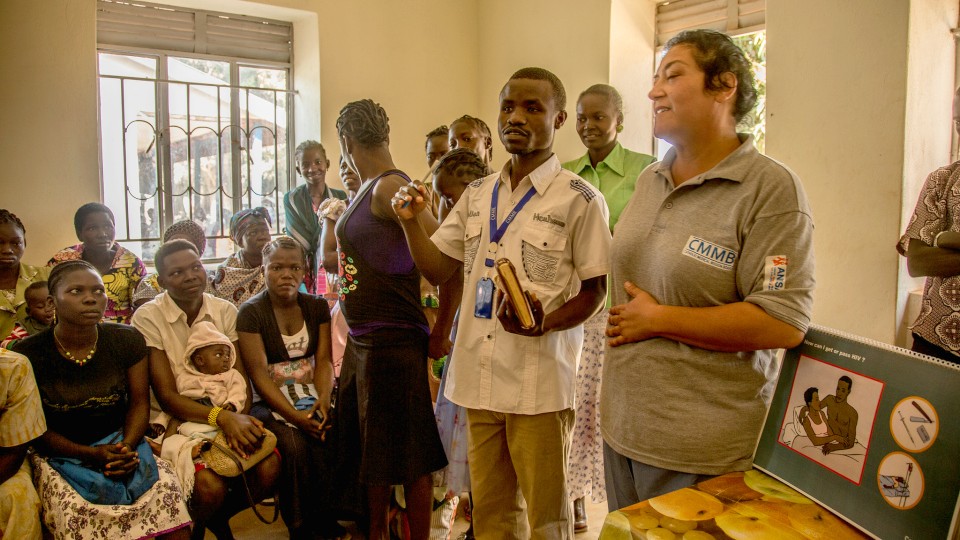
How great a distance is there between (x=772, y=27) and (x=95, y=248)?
12.0ft

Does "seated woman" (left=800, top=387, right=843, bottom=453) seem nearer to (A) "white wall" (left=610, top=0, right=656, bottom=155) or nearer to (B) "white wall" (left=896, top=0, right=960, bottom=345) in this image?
(B) "white wall" (left=896, top=0, right=960, bottom=345)

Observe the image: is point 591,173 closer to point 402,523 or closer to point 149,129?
point 402,523

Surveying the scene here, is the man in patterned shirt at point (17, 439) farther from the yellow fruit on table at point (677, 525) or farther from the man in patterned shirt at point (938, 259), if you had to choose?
the man in patterned shirt at point (938, 259)

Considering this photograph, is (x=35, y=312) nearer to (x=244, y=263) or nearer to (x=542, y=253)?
(x=244, y=263)

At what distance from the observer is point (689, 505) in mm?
1087

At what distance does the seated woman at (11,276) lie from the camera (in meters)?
2.98

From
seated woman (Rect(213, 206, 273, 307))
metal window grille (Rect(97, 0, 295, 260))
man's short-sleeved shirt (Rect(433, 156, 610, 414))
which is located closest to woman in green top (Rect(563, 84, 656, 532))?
man's short-sleeved shirt (Rect(433, 156, 610, 414))

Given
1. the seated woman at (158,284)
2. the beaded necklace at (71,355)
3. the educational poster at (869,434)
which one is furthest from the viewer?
the seated woman at (158,284)

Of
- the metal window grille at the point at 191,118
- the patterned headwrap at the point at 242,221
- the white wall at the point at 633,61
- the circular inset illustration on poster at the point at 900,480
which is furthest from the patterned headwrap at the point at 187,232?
the circular inset illustration on poster at the point at 900,480

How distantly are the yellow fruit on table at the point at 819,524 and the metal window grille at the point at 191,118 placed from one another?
4.64 meters

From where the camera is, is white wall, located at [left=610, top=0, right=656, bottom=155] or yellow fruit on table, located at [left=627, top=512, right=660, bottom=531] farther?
white wall, located at [left=610, top=0, right=656, bottom=155]

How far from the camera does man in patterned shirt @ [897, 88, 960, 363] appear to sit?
212 cm

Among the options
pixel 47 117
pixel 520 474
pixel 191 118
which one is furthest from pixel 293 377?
pixel 191 118

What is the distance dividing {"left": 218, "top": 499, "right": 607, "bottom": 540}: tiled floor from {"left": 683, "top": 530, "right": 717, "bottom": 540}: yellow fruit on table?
1882mm
